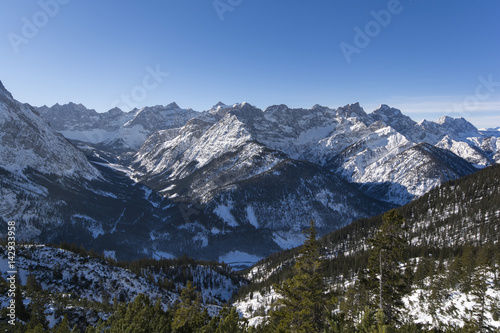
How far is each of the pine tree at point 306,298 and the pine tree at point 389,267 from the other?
6.24 metres

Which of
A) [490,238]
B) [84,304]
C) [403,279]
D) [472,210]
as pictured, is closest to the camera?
[403,279]

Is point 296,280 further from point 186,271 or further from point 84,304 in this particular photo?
point 186,271

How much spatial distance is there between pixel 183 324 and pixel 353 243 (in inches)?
7311

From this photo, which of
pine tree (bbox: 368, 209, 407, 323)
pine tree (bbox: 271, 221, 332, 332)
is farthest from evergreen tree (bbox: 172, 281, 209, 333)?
pine tree (bbox: 368, 209, 407, 323)

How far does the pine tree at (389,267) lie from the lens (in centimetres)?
2758

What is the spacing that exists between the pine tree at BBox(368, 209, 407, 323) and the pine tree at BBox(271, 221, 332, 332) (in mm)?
6236

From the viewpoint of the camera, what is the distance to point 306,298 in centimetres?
2438

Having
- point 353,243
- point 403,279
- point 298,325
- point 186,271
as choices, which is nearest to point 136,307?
point 298,325

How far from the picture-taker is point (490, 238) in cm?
13475

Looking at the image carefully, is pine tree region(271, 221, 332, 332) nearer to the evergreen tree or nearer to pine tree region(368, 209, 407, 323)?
pine tree region(368, 209, 407, 323)

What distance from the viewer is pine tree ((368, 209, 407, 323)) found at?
27.6 metres

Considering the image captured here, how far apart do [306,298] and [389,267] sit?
33.1ft

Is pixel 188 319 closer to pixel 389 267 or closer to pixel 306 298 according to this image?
pixel 306 298

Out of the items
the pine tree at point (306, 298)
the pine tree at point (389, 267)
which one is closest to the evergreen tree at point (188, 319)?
the pine tree at point (306, 298)
